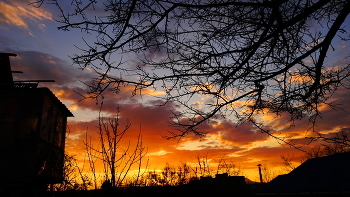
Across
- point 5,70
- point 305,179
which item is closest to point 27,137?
point 5,70

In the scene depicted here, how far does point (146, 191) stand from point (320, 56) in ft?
49.5

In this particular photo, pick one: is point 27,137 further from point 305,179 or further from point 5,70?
point 305,179

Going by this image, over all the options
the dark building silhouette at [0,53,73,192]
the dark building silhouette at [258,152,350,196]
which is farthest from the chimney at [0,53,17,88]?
the dark building silhouette at [258,152,350,196]

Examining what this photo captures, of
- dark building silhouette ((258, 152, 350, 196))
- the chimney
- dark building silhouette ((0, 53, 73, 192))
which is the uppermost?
the chimney

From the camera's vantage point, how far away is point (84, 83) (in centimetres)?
364

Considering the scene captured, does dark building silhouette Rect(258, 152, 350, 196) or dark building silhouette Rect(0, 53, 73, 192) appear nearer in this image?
dark building silhouette Rect(0, 53, 73, 192)

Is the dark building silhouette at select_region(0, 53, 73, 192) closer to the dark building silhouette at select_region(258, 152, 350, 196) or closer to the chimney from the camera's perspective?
the chimney

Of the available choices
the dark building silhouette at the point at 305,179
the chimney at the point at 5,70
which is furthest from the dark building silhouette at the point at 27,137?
the dark building silhouette at the point at 305,179

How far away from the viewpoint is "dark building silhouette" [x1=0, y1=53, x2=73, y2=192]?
10.8m

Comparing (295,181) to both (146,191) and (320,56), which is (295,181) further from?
(320,56)

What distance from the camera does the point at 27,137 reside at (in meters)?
11.3

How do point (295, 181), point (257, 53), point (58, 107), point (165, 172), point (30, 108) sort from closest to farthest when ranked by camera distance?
1. point (257, 53)
2. point (30, 108)
3. point (58, 107)
4. point (165, 172)
5. point (295, 181)

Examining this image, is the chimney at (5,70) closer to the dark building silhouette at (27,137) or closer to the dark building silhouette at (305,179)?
the dark building silhouette at (27,137)

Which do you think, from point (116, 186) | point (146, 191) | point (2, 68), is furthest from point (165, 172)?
point (116, 186)
